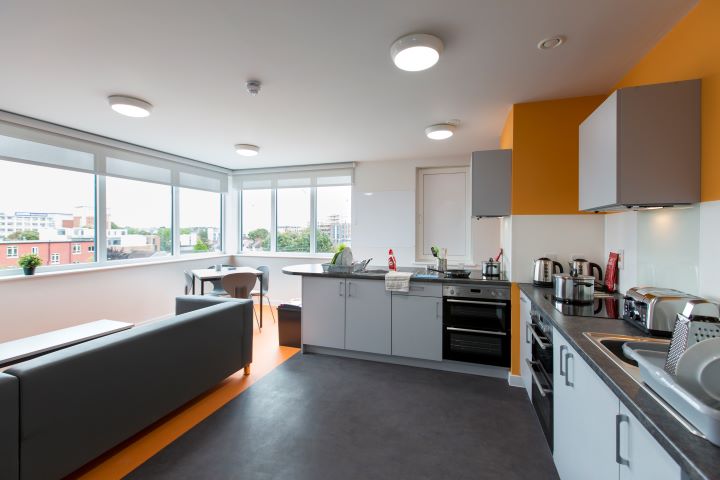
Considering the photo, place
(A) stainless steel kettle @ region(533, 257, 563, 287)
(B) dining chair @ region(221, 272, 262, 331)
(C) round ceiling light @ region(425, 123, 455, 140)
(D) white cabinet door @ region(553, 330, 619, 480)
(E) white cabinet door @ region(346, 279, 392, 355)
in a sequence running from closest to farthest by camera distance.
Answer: (D) white cabinet door @ region(553, 330, 619, 480)
(A) stainless steel kettle @ region(533, 257, 563, 287)
(E) white cabinet door @ region(346, 279, 392, 355)
(C) round ceiling light @ region(425, 123, 455, 140)
(B) dining chair @ region(221, 272, 262, 331)

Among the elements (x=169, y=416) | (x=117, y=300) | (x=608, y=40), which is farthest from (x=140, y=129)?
(x=608, y=40)

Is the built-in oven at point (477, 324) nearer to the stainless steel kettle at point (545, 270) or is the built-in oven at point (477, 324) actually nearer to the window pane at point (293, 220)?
the stainless steel kettle at point (545, 270)

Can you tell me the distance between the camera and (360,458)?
1977mm

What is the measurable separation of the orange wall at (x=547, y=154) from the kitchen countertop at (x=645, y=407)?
1.35 m

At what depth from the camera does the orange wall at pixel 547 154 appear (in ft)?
8.96

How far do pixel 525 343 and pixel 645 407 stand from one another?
6.10 feet

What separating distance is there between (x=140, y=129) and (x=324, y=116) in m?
2.23

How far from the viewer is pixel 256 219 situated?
636 cm

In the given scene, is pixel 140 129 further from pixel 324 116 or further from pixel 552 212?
pixel 552 212

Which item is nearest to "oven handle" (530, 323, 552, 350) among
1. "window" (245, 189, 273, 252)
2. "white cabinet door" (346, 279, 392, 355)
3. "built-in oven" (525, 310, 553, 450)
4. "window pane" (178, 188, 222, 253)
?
"built-in oven" (525, 310, 553, 450)

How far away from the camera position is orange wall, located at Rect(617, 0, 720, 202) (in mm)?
1464

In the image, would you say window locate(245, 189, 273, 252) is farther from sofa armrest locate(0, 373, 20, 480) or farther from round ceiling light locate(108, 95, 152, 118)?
sofa armrest locate(0, 373, 20, 480)

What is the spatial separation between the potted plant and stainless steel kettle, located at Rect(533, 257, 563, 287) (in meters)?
4.97

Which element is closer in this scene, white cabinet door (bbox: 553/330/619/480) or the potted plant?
white cabinet door (bbox: 553/330/619/480)
